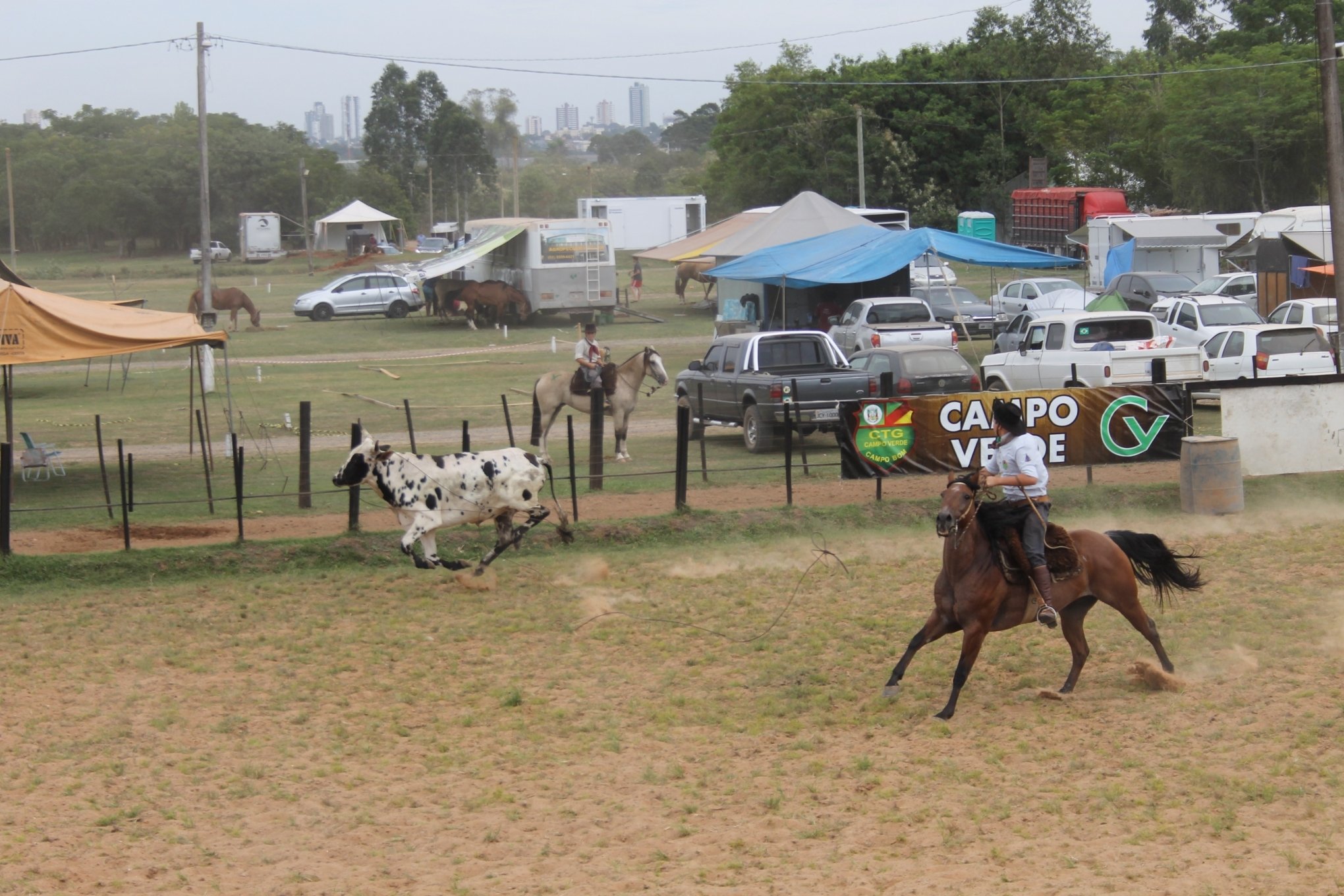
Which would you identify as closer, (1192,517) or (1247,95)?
(1192,517)

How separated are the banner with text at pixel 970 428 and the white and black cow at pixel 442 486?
484cm

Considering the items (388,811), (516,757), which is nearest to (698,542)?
(516,757)

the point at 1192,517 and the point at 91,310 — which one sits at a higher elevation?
the point at 91,310

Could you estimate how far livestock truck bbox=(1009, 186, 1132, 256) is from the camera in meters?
49.1

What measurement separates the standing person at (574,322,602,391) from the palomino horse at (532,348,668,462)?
0.88ft

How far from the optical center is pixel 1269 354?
2147 centimetres

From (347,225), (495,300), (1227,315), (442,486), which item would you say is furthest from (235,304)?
(347,225)

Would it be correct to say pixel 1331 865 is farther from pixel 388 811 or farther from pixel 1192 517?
pixel 1192 517

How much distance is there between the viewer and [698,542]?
1496 cm

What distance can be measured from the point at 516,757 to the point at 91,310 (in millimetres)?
12844

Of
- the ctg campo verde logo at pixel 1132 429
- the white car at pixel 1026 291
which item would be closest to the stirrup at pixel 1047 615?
the ctg campo verde logo at pixel 1132 429

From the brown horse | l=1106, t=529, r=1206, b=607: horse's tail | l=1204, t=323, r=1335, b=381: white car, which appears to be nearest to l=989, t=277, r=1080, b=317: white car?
l=1204, t=323, r=1335, b=381: white car

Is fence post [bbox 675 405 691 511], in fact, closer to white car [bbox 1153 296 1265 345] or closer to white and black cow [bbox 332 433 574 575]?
white and black cow [bbox 332 433 574 575]

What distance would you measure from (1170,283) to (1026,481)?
26341mm
